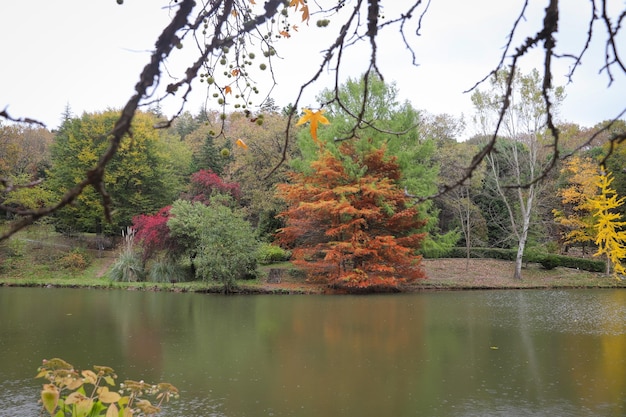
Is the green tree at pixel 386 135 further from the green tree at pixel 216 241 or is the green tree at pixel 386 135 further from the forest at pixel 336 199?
the green tree at pixel 216 241

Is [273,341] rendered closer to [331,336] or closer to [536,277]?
[331,336]

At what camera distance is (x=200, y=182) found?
52.3 feet

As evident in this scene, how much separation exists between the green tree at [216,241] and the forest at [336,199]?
0.03 meters

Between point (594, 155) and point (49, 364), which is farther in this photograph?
point (594, 155)

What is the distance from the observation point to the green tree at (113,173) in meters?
16.6

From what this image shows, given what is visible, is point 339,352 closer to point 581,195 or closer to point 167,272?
point 167,272

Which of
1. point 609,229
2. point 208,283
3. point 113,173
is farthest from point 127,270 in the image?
point 609,229

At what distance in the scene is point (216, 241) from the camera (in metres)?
12.1

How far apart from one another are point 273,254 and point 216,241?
2.85 metres

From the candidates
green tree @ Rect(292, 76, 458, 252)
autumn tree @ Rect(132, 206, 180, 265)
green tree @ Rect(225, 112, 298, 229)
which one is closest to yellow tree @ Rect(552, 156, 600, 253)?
green tree @ Rect(292, 76, 458, 252)

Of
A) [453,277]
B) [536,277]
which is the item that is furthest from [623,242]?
[453,277]

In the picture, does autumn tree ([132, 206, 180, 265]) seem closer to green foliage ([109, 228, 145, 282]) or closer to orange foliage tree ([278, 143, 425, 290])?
green foliage ([109, 228, 145, 282])

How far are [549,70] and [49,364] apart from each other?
2.36m

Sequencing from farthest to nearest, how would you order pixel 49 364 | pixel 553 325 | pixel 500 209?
pixel 500 209, pixel 553 325, pixel 49 364
